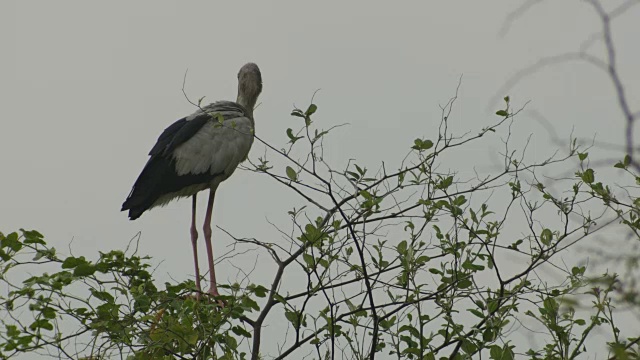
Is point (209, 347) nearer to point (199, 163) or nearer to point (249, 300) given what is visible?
point (249, 300)

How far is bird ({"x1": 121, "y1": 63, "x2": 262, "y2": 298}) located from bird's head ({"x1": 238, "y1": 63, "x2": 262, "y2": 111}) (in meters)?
0.29

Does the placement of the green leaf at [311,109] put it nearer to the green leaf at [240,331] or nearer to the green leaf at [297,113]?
the green leaf at [297,113]

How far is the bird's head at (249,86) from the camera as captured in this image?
26.3ft

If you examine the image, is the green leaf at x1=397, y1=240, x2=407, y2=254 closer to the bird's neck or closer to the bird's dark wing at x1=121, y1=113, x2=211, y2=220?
the bird's dark wing at x1=121, y1=113, x2=211, y2=220

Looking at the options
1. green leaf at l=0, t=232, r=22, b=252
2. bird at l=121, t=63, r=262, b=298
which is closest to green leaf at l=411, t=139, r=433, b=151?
green leaf at l=0, t=232, r=22, b=252

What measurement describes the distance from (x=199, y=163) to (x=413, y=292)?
3660mm

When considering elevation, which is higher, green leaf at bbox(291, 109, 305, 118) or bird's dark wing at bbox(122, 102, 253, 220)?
bird's dark wing at bbox(122, 102, 253, 220)

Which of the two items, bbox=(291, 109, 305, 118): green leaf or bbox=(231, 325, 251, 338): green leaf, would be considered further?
bbox=(231, 325, 251, 338): green leaf

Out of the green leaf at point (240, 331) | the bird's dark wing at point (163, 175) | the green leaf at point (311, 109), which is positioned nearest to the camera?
the green leaf at point (311, 109)

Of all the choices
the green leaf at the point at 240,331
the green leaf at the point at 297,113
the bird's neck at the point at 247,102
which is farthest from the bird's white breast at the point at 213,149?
the green leaf at the point at 297,113

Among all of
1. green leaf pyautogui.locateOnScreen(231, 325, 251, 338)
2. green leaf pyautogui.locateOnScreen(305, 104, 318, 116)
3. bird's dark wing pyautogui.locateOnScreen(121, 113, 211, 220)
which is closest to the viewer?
green leaf pyautogui.locateOnScreen(305, 104, 318, 116)

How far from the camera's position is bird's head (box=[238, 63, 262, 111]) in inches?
316

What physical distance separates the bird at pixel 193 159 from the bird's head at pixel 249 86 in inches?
11.6

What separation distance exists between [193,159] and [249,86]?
109 centimetres
